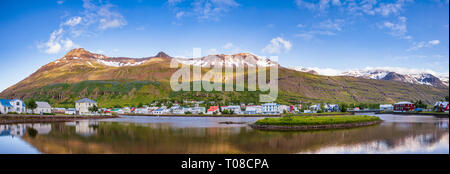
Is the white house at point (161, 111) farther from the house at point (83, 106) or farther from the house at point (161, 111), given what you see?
the house at point (83, 106)

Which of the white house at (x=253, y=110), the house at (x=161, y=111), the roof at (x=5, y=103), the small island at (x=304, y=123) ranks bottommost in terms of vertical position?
the house at (x=161, y=111)

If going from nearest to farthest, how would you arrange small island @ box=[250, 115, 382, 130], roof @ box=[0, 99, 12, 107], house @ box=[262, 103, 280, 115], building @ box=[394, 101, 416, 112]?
small island @ box=[250, 115, 382, 130]
roof @ box=[0, 99, 12, 107]
house @ box=[262, 103, 280, 115]
building @ box=[394, 101, 416, 112]

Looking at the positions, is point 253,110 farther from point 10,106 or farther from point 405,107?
point 10,106

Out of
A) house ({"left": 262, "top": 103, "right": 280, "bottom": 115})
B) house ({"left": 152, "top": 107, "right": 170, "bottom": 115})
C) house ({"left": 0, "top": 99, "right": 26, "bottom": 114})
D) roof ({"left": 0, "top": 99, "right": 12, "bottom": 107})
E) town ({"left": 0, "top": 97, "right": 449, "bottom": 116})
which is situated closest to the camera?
house ({"left": 0, "top": 99, "right": 26, "bottom": 114})

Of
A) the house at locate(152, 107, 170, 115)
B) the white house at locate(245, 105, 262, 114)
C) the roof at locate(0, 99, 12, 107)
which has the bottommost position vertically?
the house at locate(152, 107, 170, 115)

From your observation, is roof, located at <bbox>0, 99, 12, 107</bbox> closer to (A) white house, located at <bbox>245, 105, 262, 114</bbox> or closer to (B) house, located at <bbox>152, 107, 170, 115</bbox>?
(B) house, located at <bbox>152, 107, 170, 115</bbox>

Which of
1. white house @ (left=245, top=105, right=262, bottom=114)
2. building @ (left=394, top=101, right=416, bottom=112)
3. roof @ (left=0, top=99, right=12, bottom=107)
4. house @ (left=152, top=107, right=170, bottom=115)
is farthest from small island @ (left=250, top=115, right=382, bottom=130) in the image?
building @ (left=394, top=101, right=416, bottom=112)

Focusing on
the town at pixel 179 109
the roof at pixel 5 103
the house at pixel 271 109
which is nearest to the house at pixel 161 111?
the town at pixel 179 109

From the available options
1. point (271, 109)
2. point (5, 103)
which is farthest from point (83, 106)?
point (271, 109)

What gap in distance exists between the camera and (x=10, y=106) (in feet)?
226

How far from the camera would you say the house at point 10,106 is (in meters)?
66.0

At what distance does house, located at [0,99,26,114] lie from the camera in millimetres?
66006

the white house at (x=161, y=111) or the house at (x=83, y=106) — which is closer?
the house at (x=83, y=106)
